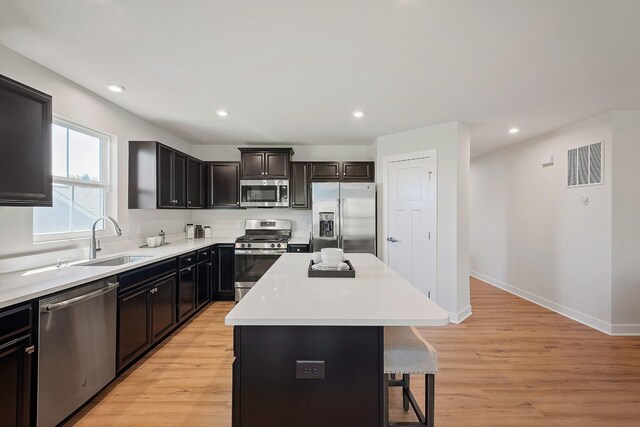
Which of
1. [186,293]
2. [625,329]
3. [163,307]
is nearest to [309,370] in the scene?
[163,307]

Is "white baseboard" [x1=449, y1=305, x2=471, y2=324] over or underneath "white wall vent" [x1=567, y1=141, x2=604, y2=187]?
underneath

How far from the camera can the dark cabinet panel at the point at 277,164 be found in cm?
447

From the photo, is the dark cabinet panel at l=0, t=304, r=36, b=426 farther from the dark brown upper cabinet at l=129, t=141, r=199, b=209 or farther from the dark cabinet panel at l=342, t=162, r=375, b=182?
the dark cabinet panel at l=342, t=162, r=375, b=182

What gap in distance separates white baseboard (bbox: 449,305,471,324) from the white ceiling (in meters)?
2.45

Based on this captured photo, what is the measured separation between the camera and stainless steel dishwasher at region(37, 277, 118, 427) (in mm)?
1606

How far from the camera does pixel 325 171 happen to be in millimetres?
4578

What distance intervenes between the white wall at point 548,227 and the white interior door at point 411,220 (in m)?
1.78

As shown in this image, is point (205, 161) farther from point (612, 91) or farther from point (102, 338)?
point (612, 91)

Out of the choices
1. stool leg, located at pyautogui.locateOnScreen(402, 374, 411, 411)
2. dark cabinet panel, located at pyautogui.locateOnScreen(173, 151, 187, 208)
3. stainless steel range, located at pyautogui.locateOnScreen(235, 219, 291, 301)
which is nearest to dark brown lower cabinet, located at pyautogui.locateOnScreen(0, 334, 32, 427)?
stool leg, located at pyautogui.locateOnScreen(402, 374, 411, 411)

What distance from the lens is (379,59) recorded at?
82.7 inches

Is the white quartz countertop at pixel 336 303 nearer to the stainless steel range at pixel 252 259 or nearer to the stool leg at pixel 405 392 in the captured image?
the stool leg at pixel 405 392

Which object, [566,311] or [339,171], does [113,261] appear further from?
[566,311]

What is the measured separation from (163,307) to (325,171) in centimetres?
297

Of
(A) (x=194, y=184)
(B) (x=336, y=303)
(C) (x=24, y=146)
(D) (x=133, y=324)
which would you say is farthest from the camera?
(A) (x=194, y=184)
